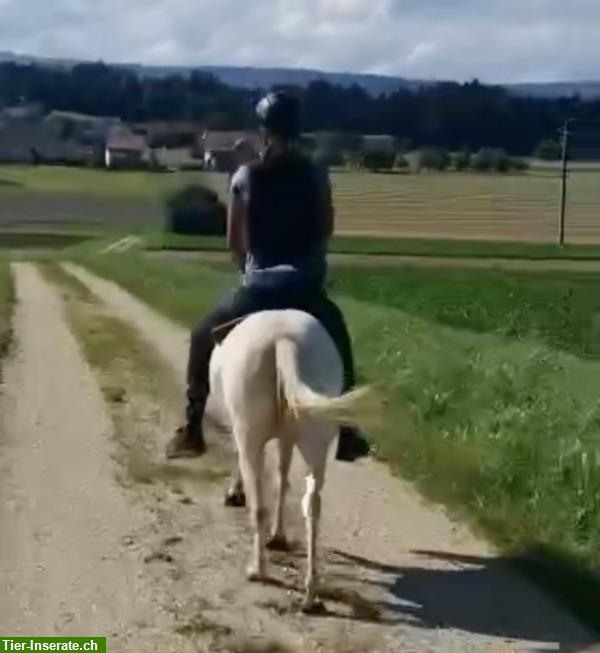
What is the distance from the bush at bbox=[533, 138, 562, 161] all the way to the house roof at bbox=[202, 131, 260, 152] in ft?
108

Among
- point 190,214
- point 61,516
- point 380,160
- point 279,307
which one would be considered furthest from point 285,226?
point 190,214

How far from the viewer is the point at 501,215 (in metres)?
57.7

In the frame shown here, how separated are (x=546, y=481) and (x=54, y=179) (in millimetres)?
48353

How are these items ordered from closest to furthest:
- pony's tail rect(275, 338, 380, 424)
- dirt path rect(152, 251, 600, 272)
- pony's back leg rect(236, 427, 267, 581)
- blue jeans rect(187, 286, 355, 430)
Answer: pony's tail rect(275, 338, 380, 424) → pony's back leg rect(236, 427, 267, 581) → blue jeans rect(187, 286, 355, 430) → dirt path rect(152, 251, 600, 272)

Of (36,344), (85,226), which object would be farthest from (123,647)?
(85,226)

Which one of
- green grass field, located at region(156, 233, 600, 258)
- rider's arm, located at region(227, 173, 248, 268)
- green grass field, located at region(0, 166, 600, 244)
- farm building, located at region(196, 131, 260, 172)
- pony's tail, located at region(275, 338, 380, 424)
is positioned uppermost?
farm building, located at region(196, 131, 260, 172)

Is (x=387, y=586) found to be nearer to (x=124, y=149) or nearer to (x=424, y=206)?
(x=124, y=149)

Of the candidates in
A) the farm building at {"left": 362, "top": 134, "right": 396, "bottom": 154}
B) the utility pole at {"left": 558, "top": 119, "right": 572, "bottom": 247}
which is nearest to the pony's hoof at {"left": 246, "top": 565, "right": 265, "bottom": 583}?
the farm building at {"left": 362, "top": 134, "right": 396, "bottom": 154}

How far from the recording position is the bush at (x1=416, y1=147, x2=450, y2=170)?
40.2 meters

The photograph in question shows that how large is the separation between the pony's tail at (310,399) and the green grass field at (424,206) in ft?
137

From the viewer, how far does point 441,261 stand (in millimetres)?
48875

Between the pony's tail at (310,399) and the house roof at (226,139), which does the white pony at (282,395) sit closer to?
the pony's tail at (310,399)

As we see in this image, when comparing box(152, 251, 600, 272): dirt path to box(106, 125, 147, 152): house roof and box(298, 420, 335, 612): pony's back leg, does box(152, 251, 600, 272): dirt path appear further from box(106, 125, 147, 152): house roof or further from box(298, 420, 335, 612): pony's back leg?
box(298, 420, 335, 612): pony's back leg

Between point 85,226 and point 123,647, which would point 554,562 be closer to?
point 123,647
